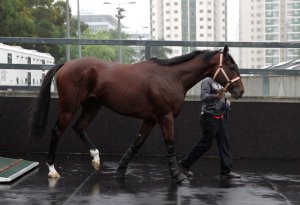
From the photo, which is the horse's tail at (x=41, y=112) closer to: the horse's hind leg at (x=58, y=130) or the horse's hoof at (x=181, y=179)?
the horse's hind leg at (x=58, y=130)

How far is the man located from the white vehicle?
4.41 m

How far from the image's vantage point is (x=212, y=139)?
8344mm

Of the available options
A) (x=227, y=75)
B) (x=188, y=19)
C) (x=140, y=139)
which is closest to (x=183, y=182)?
(x=140, y=139)

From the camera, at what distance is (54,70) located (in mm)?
8562

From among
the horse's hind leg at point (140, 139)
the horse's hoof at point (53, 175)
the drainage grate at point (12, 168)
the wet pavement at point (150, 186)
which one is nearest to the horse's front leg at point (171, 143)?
the wet pavement at point (150, 186)

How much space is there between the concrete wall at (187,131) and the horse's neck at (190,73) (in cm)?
279

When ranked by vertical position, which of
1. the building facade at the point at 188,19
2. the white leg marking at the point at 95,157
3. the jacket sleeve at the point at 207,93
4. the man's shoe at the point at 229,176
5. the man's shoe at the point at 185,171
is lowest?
the man's shoe at the point at 229,176

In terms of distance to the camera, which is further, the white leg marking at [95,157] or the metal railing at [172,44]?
the metal railing at [172,44]

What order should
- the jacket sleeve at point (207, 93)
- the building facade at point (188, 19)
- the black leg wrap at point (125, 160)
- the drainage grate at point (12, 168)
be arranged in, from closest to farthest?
1. the drainage grate at point (12, 168)
2. the jacket sleeve at point (207, 93)
3. the black leg wrap at point (125, 160)
4. the building facade at point (188, 19)

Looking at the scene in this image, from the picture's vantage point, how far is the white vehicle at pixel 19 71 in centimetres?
1239

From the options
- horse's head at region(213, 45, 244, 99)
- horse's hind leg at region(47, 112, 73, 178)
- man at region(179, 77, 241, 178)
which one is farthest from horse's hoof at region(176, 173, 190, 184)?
horse's hind leg at region(47, 112, 73, 178)

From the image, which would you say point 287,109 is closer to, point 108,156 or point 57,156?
point 108,156

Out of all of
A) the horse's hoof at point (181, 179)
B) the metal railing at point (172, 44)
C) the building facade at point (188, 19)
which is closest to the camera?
the horse's hoof at point (181, 179)

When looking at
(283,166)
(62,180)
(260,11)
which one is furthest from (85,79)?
(260,11)
